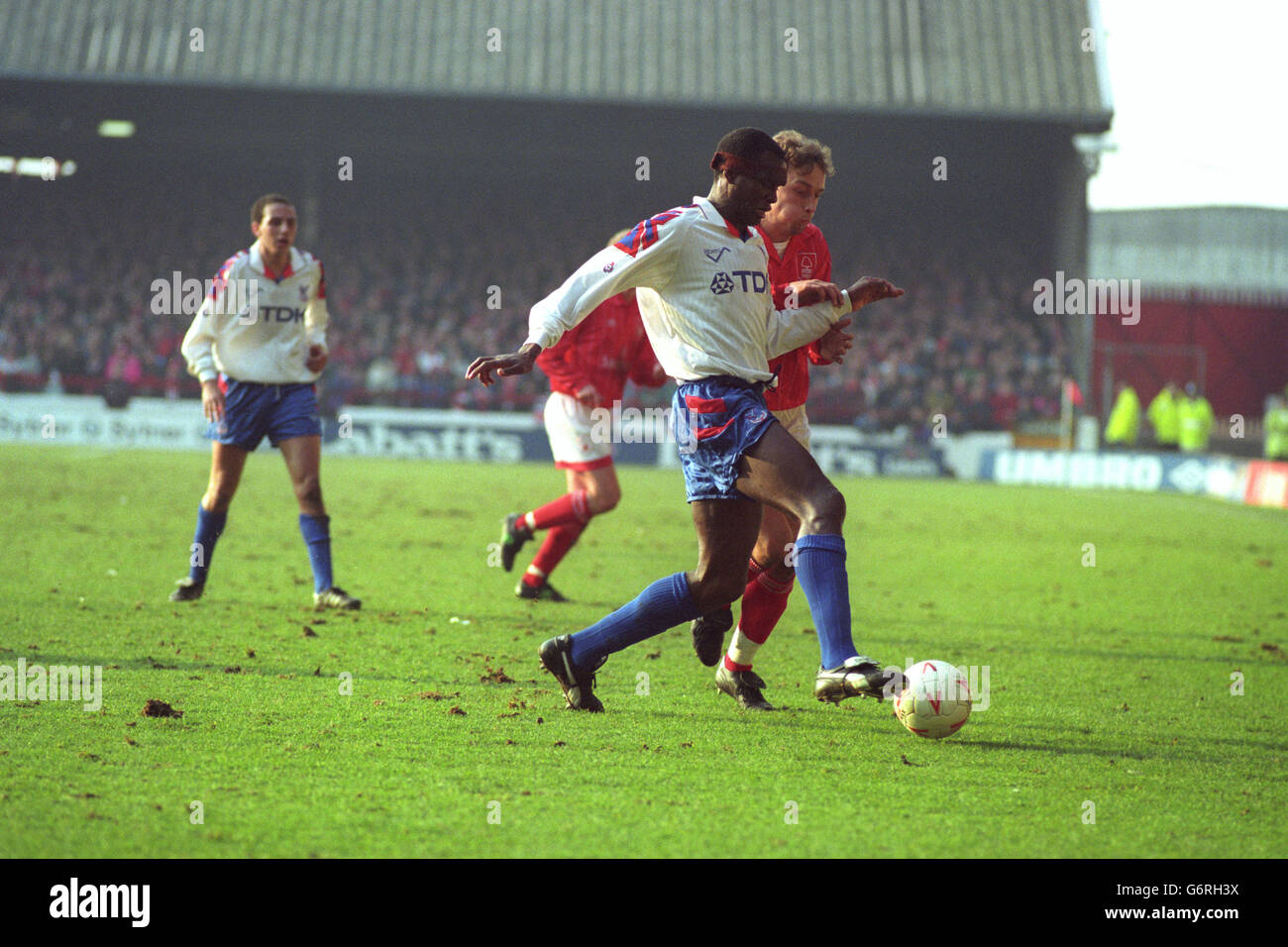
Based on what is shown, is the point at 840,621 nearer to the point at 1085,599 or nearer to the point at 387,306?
the point at 1085,599

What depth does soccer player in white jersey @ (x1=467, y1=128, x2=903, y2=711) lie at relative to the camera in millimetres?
4621

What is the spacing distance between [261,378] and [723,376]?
387 centimetres

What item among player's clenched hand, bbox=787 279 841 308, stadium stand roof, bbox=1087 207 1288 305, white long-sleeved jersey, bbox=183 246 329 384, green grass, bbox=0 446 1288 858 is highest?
stadium stand roof, bbox=1087 207 1288 305

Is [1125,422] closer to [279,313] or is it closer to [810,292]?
[279,313]

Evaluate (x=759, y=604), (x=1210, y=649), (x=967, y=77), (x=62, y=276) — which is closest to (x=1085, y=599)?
(x=1210, y=649)

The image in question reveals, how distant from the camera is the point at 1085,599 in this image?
31.8ft

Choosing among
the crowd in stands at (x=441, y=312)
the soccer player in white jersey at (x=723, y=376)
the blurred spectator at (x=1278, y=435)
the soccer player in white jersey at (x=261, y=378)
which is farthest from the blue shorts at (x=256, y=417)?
the blurred spectator at (x=1278, y=435)

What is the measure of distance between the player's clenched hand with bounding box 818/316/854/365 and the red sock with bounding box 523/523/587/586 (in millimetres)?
3634

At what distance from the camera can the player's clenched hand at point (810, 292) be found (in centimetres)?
498

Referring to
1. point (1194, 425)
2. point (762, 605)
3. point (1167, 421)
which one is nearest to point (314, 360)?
point (762, 605)

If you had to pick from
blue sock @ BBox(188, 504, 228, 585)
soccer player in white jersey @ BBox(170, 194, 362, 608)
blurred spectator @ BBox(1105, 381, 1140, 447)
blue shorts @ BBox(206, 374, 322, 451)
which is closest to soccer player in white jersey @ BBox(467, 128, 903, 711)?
soccer player in white jersey @ BBox(170, 194, 362, 608)

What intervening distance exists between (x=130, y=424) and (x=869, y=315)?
60.6 ft

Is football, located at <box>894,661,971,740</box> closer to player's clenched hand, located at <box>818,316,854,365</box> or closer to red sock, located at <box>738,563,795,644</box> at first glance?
red sock, located at <box>738,563,795,644</box>

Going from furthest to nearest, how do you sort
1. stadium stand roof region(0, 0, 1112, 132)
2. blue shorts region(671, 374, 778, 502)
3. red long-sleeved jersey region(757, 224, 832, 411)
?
1. stadium stand roof region(0, 0, 1112, 132)
2. red long-sleeved jersey region(757, 224, 832, 411)
3. blue shorts region(671, 374, 778, 502)
